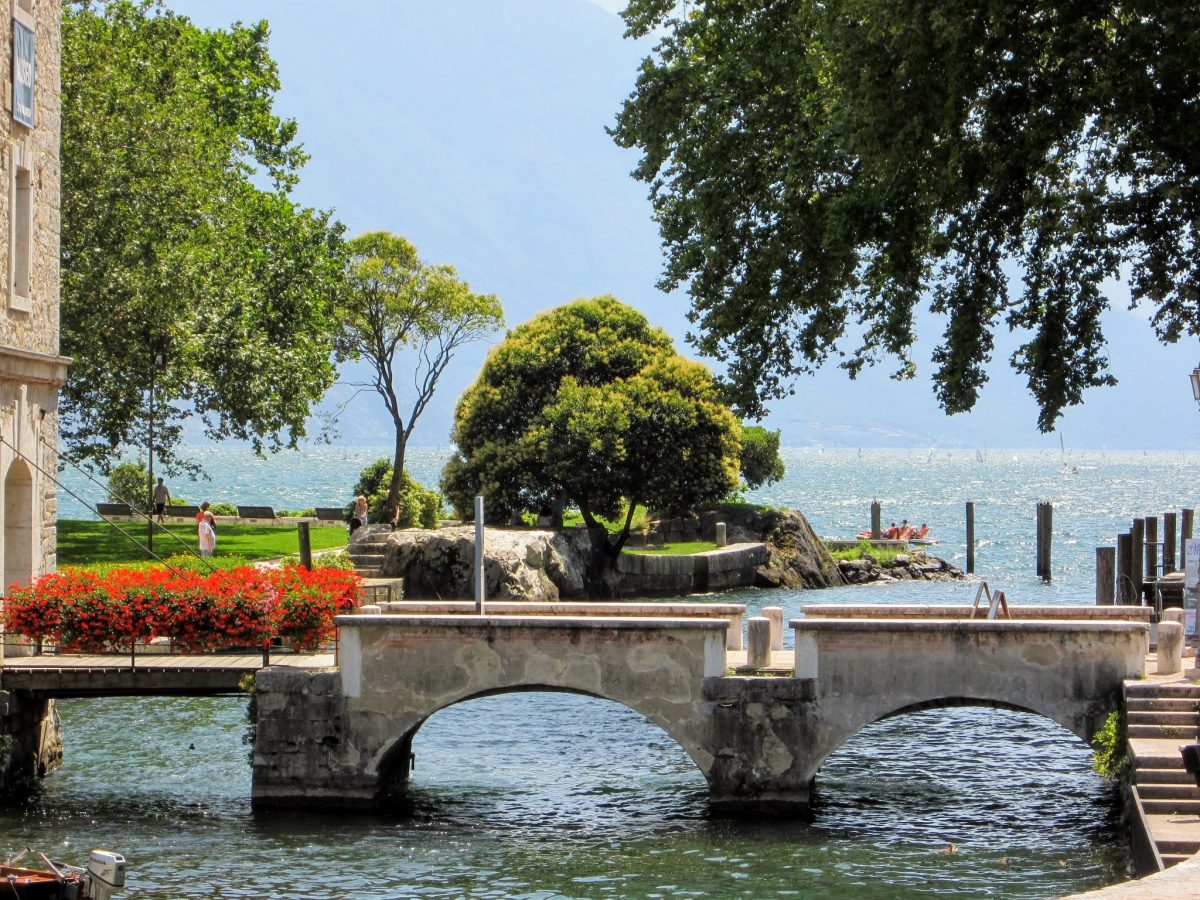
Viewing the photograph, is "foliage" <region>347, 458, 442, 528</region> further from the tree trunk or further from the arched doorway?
the arched doorway

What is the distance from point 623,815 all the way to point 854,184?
985cm

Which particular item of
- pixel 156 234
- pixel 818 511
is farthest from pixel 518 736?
pixel 818 511

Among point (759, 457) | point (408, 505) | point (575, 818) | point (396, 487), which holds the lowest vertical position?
point (575, 818)

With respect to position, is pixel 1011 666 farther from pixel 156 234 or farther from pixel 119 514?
pixel 119 514

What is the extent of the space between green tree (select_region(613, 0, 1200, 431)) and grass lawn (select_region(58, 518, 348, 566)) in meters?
17.5

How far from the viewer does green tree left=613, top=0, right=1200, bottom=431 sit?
2055cm

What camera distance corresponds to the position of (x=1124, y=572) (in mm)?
38688

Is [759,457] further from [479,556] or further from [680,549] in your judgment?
[479,556]

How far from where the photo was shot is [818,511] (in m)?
149

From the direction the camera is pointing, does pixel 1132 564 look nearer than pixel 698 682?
No

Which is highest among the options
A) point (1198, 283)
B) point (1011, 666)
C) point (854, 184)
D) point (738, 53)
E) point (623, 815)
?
point (738, 53)

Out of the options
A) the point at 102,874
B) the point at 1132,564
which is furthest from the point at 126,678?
the point at 1132,564

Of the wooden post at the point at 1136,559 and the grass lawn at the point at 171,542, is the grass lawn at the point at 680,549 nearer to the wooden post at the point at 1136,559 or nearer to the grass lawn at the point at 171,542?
the grass lawn at the point at 171,542

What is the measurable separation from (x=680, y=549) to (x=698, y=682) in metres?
37.7
